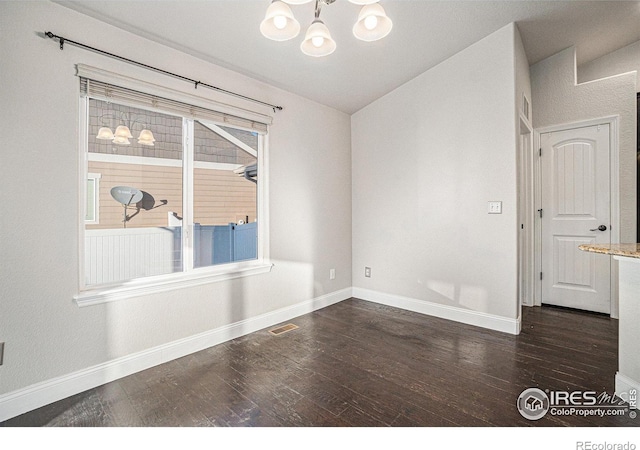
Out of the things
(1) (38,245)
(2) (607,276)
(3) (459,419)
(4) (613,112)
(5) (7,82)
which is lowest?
(3) (459,419)

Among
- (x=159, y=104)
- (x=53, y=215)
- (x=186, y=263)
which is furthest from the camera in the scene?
(x=186, y=263)

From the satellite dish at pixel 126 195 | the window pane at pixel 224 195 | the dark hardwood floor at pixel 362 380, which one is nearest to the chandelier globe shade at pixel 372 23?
the window pane at pixel 224 195

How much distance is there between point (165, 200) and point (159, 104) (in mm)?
748

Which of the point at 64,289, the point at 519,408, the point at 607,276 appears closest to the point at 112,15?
the point at 64,289

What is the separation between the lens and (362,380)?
214cm

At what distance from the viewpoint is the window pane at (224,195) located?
9.02 ft

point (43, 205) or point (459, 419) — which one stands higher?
point (43, 205)

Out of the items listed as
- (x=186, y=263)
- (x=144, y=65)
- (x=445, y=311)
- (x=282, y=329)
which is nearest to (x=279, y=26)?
(x=144, y=65)

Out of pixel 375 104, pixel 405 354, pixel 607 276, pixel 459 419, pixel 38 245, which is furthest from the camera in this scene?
pixel 375 104

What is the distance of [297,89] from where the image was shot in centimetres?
337

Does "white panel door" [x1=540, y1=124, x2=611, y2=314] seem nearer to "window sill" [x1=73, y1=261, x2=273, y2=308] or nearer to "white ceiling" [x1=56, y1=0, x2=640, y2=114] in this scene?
"white ceiling" [x1=56, y1=0, x2=640, y2=114]

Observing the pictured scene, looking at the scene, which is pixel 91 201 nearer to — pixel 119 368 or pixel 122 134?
pixel 122 134

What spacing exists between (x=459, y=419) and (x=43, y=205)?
2.75 metres

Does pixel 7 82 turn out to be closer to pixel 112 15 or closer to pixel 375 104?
pixel 112 15
